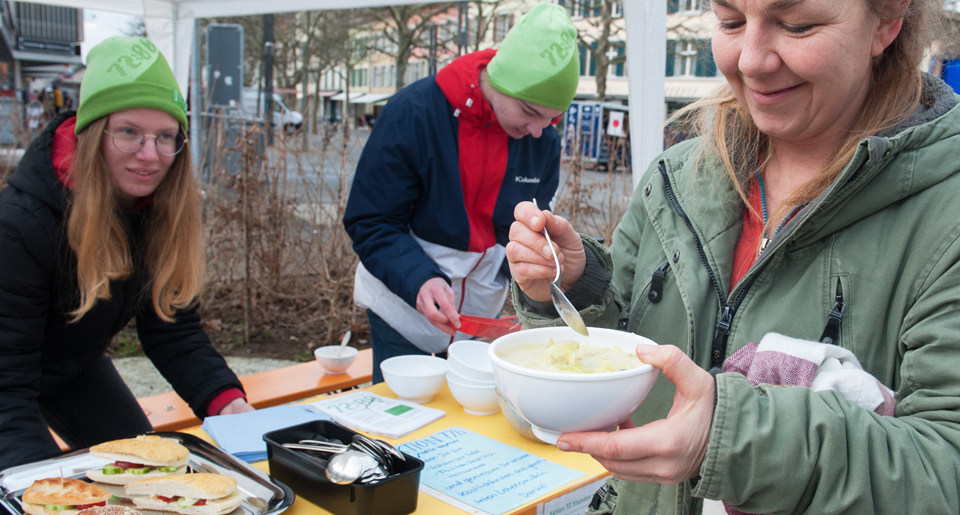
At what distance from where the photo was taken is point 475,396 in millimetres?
1959

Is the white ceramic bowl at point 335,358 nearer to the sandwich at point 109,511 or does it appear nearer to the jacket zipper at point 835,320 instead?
the sandwich at point 109,511

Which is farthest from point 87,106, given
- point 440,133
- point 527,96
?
point 527,96

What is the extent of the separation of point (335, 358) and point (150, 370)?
296 centimetres

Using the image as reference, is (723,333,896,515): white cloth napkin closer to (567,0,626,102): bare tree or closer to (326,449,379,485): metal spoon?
(326,449,379,485): metal spoon

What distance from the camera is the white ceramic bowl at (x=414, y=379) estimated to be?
204 centimetres

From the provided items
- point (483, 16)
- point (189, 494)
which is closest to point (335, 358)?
point (189, 494)

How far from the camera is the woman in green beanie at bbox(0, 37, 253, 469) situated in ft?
6.80

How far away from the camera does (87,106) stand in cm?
225

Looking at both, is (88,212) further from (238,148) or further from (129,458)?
(238,148)

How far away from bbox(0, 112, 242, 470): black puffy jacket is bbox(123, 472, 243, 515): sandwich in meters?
0.64

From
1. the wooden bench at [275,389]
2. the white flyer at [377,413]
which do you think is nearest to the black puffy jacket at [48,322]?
the wooden bench at [275,389]

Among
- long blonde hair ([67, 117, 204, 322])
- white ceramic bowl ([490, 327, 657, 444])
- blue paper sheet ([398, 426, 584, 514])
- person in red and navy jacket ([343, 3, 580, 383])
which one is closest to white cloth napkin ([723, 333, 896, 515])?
white ceramic bowl ([490, 327, 657, 444])

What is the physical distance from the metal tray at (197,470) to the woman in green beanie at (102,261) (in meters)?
0.39

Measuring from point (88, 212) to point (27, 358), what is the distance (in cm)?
50
